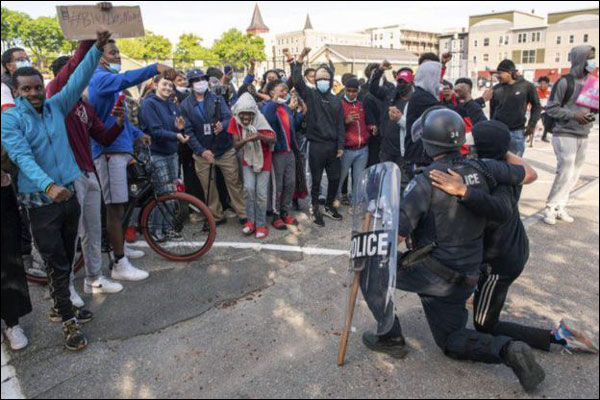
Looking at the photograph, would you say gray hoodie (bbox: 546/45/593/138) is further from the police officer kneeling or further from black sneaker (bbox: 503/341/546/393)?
black sneaker (bbox: 503/341/546/393)

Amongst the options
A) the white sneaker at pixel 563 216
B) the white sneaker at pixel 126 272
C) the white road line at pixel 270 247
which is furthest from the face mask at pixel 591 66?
the white sneaker at pixel 126 272

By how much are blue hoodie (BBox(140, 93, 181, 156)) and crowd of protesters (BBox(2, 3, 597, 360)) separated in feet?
0.05

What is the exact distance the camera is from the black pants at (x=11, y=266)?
3.14m

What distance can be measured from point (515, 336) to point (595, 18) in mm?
81906

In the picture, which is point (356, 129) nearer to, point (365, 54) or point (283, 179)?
point (283, 179)

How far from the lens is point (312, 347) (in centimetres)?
315

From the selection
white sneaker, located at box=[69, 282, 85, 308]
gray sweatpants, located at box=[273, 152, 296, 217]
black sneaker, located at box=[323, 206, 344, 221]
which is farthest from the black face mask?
white sneaker, located at box=[69, 282, 85, 308]

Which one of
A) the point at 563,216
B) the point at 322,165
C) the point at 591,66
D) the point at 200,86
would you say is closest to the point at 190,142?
the point at 200,86

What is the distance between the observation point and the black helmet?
104 inches

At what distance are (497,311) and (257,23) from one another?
121 m

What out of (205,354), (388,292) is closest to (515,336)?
(388,292)

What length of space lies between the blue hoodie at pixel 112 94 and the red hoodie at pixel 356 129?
9.53 feet

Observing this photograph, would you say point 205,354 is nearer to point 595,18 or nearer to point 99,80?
point 99,80

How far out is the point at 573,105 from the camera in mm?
5477
